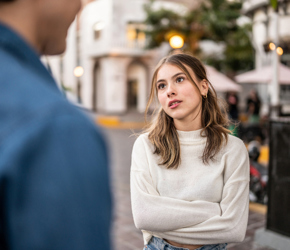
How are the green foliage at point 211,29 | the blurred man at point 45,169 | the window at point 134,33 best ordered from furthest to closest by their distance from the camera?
the window at point 134,33 < the green foliage at point 211,29 < the blurred man at point 45,169

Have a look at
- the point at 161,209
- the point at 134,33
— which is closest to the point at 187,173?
the point at 161,209

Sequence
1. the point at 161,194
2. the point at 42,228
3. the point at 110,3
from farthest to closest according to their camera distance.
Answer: the point at 110,3 < the point at 161,194 < the point at 42,228

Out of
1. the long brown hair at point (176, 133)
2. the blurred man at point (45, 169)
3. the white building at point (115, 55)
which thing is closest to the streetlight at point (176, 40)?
the long brown hair at point (176, 133)

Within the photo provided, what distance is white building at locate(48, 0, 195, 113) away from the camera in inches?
1119

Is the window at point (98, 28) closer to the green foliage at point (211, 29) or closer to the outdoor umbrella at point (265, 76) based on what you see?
the green foliage at point (211, 29)

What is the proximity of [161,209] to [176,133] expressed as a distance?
381 mm

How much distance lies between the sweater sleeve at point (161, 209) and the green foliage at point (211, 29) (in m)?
16.0

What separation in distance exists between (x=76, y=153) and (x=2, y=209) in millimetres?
126

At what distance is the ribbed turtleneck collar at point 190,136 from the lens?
1733 mm

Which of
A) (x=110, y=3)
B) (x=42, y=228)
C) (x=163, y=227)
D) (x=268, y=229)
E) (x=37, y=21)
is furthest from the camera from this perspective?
(x=110, y=3)

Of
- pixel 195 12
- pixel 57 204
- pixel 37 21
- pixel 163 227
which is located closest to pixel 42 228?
pixel 57 204

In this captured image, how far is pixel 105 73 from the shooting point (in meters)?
29.7

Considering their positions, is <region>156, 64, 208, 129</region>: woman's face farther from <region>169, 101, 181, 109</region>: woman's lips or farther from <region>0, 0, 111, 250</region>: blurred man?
<region>0, 0, 111, 250</region>: blurred man

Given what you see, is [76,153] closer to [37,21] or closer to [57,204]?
[57,204]
